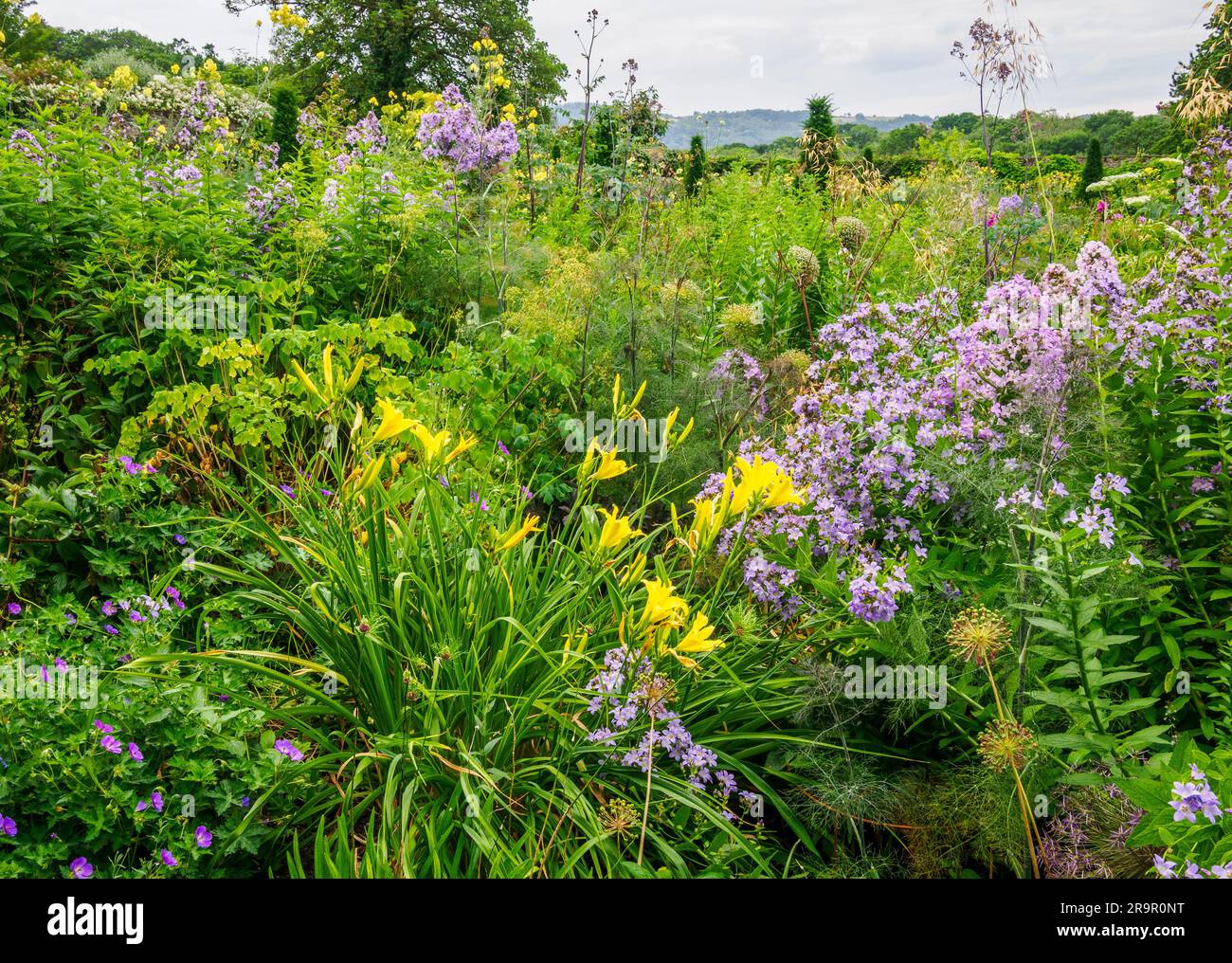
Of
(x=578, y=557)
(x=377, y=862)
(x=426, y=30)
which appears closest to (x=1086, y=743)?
(x=578, y=557)

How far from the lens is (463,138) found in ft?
20.8

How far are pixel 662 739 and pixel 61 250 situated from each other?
144 inches

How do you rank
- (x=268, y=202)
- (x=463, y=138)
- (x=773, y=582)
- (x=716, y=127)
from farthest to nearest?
1. (x=716, y=127)
2. (x=463, y=138)
3. (x=268, y=202)
4. (x=773, y=582)

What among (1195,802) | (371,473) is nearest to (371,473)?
(371,473)

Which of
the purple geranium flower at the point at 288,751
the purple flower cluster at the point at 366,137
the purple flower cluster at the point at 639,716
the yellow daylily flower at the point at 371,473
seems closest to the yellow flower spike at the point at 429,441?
the yellow daylily flower at the point at 371,473

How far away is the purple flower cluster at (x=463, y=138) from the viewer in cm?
620

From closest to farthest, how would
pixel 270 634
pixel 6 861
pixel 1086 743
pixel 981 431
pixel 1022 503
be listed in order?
1. pixel 6 861
2. pixel 1086 743
3. pixel 1022 503
4. pixel 981 431
5. pixel 270 634

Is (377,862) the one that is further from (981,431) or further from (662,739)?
(981,431)

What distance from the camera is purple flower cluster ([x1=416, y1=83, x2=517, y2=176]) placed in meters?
6.20

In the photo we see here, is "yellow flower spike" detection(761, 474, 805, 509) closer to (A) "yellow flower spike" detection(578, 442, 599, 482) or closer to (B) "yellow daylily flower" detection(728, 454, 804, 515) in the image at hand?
(B) "yellow daylily flower" detection(728, 454, 804, 515)

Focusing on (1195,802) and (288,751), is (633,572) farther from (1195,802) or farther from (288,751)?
(1195,802)

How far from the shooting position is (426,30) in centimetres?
2692

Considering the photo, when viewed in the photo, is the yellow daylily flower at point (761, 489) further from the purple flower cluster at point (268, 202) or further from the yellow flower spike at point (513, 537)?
the purple flower cluster at point (268, 202)

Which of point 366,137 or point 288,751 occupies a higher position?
point 366,137
